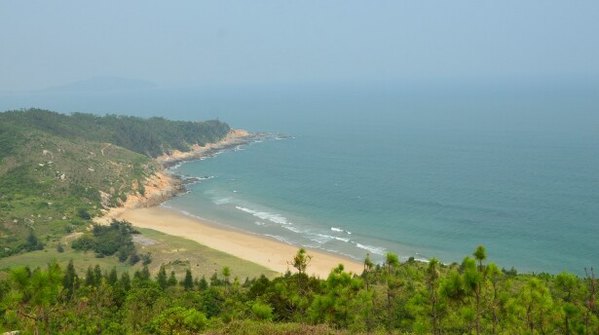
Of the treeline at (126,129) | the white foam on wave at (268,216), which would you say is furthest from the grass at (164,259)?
the treeline at (126,129)

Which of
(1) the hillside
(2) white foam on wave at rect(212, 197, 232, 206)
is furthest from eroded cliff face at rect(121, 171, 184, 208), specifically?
(2) white foam on wave at rect(212, 197, 232, 206)

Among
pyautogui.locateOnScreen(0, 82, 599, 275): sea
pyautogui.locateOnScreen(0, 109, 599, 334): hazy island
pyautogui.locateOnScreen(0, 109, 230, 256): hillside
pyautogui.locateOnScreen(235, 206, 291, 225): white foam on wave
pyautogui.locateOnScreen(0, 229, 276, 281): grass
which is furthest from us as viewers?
pyautogui.locateOnScreen(235, 206, 291, 225): white foam on wave

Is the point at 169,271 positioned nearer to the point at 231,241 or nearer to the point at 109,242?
the point at 109,242

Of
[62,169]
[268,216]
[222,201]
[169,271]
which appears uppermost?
[222,201]

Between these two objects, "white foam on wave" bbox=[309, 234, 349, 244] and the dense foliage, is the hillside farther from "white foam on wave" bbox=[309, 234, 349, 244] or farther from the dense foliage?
"white foam on wave" bbox=[309, 234, 349, 244]

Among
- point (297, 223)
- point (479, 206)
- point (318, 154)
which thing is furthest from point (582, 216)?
point (318, 154)

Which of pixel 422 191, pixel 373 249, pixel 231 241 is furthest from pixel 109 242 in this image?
pixel 422 191
